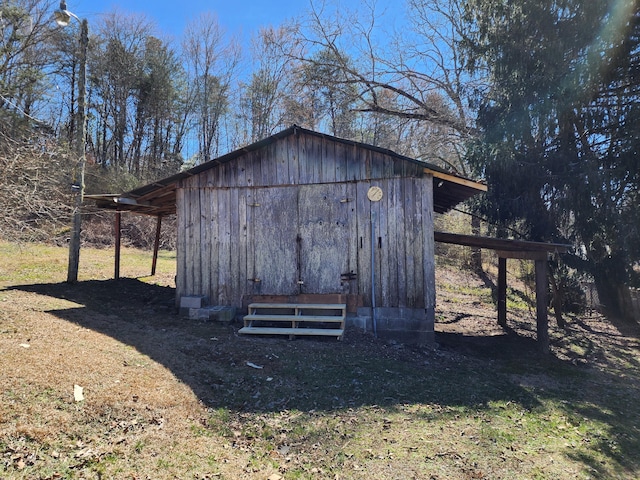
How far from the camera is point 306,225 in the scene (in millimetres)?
7590

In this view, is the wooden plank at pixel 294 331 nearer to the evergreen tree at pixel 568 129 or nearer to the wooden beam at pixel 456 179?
the wooden beam at pixel 456 179

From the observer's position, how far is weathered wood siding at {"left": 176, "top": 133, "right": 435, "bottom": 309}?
714 cm

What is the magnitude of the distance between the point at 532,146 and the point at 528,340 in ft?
16.7

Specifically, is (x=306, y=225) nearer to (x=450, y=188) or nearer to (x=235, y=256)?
(x=235, y=256)

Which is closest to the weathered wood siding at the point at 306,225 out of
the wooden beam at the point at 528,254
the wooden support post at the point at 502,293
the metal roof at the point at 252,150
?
the metal roof at the point at 252,150

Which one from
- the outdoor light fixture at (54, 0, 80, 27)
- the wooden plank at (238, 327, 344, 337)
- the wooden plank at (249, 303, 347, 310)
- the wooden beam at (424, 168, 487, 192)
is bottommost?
the wooden plank at (238, 327, 344, 337)

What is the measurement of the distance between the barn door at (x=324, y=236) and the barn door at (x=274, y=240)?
0.18 meters

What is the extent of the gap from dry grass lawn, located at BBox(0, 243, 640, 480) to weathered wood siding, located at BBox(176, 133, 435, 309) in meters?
1.08

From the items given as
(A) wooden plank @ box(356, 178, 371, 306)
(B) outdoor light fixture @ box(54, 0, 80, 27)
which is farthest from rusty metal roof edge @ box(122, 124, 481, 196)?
(B) outdoor light fixture @ box(54, 0, 80, 27)

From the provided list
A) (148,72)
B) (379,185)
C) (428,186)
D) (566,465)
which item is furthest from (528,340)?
(148,72)

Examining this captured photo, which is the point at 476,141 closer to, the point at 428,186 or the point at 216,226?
the point at 428,186

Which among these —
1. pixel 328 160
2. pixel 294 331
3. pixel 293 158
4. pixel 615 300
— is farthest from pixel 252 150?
pixel 615 300

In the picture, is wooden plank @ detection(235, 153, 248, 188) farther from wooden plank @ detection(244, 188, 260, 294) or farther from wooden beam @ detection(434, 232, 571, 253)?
wooden beam @ detection(434, 232, 571, 253)

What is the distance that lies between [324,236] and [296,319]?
1.66m
